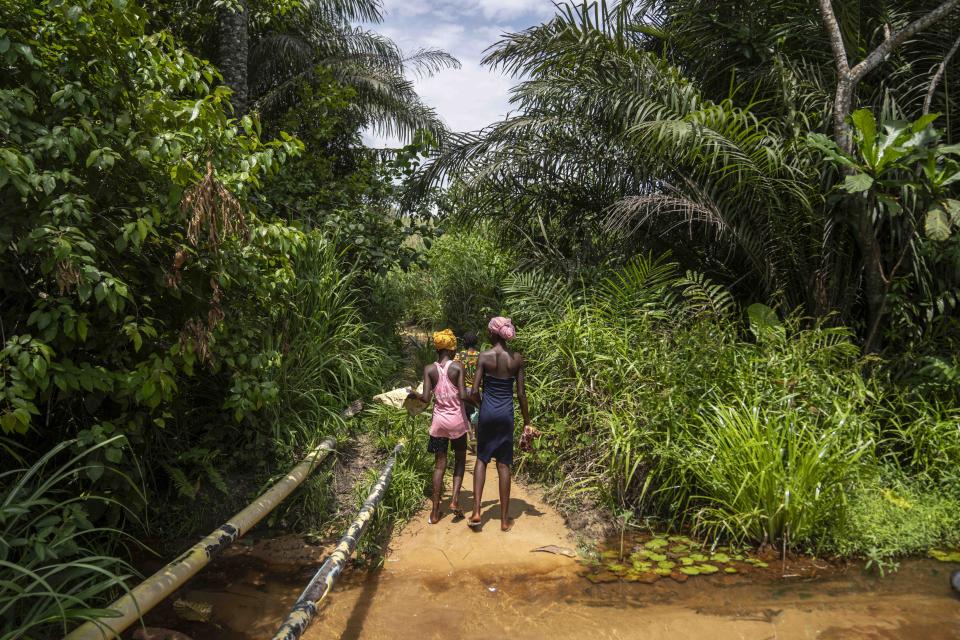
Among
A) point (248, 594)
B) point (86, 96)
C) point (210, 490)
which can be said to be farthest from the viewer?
point (210, 490)

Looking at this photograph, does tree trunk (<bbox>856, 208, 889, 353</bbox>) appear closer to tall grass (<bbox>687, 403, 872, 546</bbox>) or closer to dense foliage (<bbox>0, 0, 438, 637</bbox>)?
tall grass (<bbox>687, 403, 872, 546</bbox>)

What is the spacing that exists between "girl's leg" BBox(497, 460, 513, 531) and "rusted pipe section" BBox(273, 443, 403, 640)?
900 mm

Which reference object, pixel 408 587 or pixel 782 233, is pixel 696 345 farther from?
pixel 408 587

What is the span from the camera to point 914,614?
374cm

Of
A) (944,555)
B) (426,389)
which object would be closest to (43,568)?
(426,389)

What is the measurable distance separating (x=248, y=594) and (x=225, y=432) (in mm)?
1550

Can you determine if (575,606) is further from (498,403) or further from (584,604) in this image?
(498,403)

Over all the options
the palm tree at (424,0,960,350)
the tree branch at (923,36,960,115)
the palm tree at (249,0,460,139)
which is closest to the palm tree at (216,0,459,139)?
the palm tree at (249,0,460,139)

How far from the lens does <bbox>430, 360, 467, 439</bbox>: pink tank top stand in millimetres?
4699

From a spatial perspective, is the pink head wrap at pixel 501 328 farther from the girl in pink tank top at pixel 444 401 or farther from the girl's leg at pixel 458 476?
the girl's leg at pixel 458 476

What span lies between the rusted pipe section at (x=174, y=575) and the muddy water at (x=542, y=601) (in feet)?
1.71

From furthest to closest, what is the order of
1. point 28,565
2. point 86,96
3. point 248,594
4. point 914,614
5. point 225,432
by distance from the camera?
point 225,432, point 248,594, point 914,614, point 86,96, point 28,565

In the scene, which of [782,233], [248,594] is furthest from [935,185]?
[248,594]

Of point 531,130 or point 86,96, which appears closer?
point 86,96
